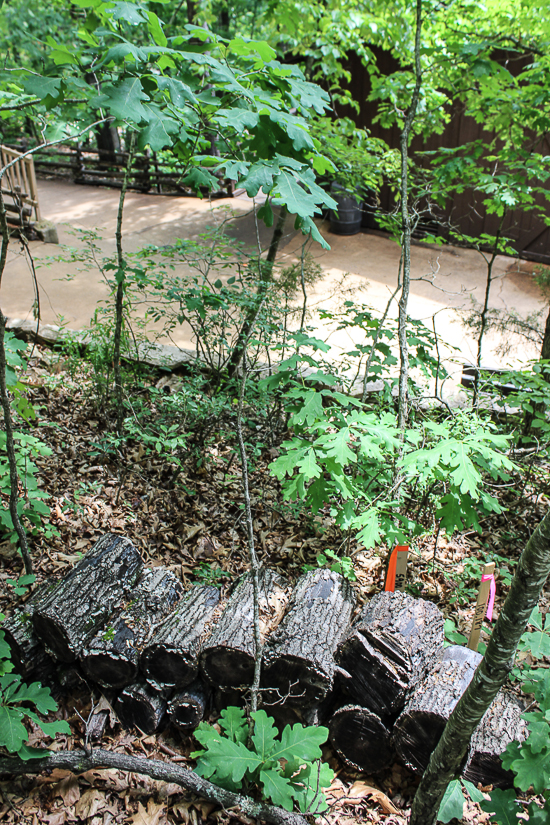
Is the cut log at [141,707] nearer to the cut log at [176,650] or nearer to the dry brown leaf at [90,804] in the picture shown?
the cut log at [176,650]

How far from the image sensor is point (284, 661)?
229 cm

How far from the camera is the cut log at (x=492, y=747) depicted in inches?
84.5

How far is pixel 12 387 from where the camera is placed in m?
2.84

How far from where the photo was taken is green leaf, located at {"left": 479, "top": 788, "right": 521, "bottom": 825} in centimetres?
175

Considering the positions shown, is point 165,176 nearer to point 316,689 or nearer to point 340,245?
point 340,245

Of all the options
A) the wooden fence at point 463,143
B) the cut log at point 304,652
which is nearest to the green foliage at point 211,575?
the cut log at point 304,652

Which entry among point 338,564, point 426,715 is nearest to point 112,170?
point 338,564

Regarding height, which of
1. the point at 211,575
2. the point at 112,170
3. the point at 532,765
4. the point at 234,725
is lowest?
the point at 211,575

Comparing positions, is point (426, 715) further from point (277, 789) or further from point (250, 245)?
point (250, 245)

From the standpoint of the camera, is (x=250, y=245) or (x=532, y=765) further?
(x=250, y=245)

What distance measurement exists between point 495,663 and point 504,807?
62cm

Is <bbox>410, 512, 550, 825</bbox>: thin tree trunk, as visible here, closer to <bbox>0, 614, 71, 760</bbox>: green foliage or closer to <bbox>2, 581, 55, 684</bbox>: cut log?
<bbox>0, 614, 71, 760</bbox>: green foliage

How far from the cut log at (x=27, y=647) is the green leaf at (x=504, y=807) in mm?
1973

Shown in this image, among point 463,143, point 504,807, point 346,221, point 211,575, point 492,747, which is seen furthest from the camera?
point 346,221
